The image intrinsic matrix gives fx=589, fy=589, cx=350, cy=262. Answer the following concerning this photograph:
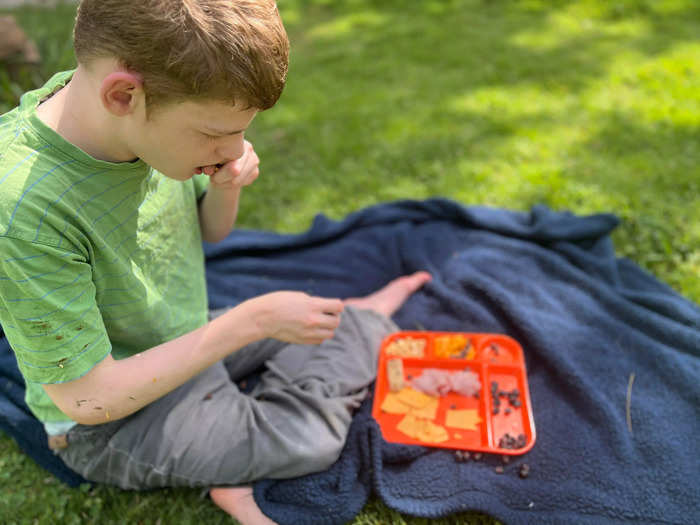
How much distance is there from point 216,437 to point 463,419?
2.67 ft

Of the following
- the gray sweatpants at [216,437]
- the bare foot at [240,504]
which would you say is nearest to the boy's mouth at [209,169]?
the gray sweatpants at [216,437]

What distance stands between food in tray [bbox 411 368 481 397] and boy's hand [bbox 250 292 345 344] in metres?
0.56

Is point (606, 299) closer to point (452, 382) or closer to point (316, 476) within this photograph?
point (452, 382)

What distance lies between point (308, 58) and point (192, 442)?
3792 mm

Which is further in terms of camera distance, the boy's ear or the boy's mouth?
the boy's mouth

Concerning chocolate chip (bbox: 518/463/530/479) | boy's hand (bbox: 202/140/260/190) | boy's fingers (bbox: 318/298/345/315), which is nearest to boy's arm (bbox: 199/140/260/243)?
boy's hand (bbox: 202/140/260/190)

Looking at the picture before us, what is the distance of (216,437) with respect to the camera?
1.76m

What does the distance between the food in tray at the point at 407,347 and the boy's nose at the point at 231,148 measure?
106 centimetres

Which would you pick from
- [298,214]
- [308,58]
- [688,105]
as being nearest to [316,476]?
[298,214]

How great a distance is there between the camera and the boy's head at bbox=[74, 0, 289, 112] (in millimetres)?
1145

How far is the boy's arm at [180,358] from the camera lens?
1425 mm

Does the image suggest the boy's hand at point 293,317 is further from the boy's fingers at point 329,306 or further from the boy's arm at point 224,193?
the boy's arm at point 224,193

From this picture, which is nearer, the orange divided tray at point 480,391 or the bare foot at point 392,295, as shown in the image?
the orange divided tray at point 480,391

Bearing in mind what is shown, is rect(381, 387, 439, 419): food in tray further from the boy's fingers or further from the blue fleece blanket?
the boy's fingers
